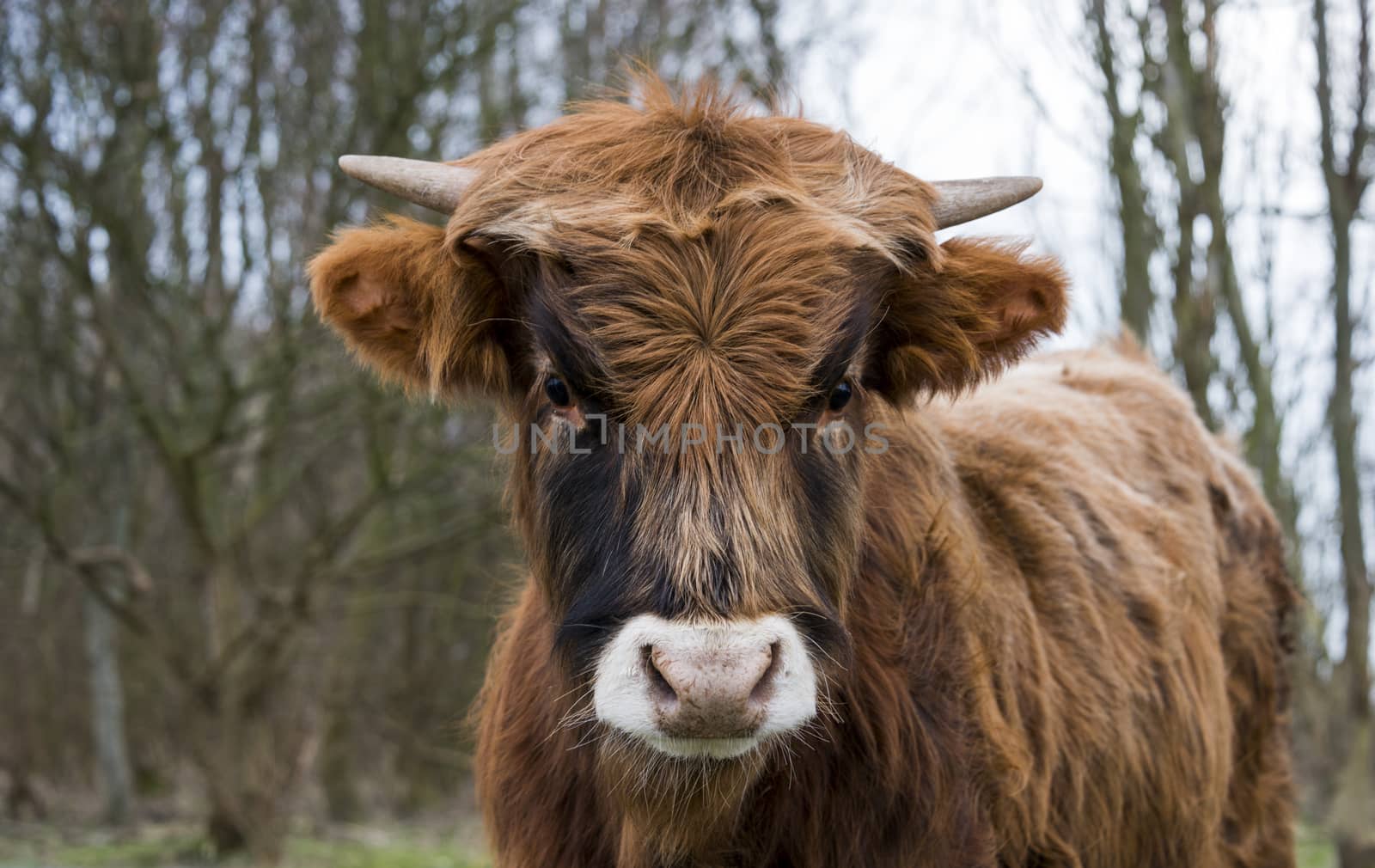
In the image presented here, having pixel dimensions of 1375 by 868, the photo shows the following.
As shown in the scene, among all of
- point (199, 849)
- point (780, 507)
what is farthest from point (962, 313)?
point (199, 849)

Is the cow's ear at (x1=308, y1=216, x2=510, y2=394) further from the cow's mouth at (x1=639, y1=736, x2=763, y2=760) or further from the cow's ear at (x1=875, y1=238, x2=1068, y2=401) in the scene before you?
the cow's mouth at (x1=639, y1=736, x2=763, y2=760)

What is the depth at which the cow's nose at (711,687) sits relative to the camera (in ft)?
7.60

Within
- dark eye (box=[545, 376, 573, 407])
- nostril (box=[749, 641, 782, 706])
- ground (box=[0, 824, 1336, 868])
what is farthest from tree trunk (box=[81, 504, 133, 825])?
nostril (box=[749, 641, 782, 706])

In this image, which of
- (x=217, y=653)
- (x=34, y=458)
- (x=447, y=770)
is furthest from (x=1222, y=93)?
(x=447, y=770)

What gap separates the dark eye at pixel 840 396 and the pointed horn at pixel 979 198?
565 millimetres

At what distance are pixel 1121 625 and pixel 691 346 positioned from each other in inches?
83.7

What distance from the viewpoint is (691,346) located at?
2732 mm

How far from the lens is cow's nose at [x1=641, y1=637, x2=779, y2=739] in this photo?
91.2 inches

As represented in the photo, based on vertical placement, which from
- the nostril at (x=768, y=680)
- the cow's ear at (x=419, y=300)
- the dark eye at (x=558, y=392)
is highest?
the cow's ear at (x=419, y=300)

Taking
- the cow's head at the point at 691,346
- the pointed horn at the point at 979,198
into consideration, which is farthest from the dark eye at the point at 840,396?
the pointed horn at the point at 979,198

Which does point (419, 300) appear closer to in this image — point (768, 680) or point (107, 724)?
point (768, 680)

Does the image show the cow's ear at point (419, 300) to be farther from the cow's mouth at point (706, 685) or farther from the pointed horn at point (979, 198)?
the pointed horn at point (979, 198)

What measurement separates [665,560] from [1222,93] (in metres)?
7.25

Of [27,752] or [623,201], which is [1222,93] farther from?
[27,752]
